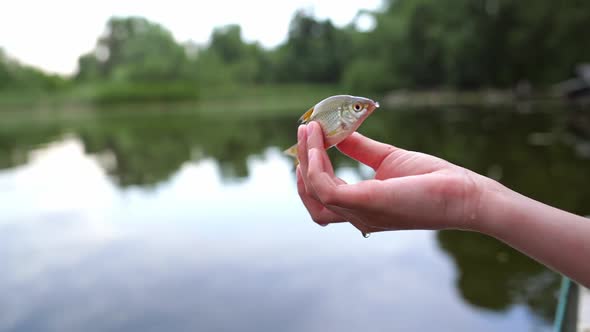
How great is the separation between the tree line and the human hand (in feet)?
121

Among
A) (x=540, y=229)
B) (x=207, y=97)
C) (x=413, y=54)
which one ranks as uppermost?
(x=207, y=97)

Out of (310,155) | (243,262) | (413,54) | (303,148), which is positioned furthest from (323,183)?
(413,54)

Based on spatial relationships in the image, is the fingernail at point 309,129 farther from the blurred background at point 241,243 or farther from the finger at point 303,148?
the blurred background at point 241,243

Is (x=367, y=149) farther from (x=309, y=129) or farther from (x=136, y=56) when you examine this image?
(x=136, y=56)

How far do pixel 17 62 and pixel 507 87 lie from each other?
68.1 m

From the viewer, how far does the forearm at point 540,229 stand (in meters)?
1.45

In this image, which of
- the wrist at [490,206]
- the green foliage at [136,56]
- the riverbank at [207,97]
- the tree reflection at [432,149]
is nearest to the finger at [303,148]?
the wrist at [490,206]

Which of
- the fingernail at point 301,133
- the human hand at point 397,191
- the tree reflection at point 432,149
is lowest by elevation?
the human hand at point 397,191

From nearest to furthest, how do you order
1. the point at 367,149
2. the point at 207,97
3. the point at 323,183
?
the point at 323,183 → the point at 367,149 → the point at 207,97

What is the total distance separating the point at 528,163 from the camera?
12.6 m

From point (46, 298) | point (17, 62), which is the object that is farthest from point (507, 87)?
point (17, 62)

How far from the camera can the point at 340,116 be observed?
1978 mm

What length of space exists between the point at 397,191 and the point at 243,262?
5.73 metres

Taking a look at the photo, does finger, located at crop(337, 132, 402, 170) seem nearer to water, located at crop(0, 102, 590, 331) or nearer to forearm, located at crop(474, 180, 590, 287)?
forearm, located at crop(474, 180, 590, 287)
